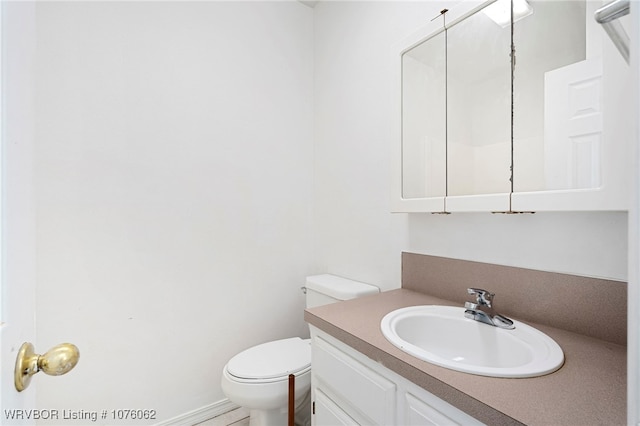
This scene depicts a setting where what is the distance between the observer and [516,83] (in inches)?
39.8

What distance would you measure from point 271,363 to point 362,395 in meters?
0.66

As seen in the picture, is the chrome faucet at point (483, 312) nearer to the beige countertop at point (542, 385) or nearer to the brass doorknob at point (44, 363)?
the beige countertop at point (542, 385)

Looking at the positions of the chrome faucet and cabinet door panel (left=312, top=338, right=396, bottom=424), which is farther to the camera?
the chrome faucet

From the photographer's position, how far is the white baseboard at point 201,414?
1573 millimetres

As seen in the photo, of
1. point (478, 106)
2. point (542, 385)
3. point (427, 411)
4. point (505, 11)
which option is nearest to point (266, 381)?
point (427, 411)

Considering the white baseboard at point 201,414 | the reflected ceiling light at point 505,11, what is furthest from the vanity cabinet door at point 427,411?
the white baseboard at point 201,414

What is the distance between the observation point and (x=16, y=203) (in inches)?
18.5

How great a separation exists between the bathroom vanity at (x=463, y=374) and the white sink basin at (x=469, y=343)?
0.02 meters

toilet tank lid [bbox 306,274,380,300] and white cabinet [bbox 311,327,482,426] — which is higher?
toilet tank lid [bbox 306,274,380,300]

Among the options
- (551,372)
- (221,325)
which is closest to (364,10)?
(551,372)

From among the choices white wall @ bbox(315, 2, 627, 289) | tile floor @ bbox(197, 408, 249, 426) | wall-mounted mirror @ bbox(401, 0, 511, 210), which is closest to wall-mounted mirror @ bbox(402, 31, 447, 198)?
wall-mounted mirror @ bbox(401, 0, 511, 210)

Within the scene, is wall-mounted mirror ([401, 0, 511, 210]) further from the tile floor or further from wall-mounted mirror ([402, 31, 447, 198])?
the tile floor

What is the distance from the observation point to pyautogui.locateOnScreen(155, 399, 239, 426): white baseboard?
1.57m

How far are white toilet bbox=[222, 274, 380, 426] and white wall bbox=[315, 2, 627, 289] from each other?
21 cm
